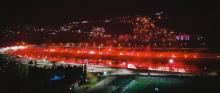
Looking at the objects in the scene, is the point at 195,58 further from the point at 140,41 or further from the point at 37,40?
the point at 37,40

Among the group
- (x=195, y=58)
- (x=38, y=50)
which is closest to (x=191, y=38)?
(x=195, y=58)

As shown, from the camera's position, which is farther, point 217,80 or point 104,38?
point 104,38

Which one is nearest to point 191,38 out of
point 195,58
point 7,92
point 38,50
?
point 195,58

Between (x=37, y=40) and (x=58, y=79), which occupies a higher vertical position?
(x=37, y=40)

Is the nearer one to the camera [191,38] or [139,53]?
[139,53]

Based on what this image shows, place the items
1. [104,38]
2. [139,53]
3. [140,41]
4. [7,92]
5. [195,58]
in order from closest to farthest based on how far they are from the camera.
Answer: [7,92], [195,58], [139,53], [140,41], [104,38]

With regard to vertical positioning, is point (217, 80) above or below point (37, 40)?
below

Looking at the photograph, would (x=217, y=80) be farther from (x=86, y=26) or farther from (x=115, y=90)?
(x=86, y=26)

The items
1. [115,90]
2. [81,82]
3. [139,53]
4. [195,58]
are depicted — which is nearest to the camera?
[115,90]

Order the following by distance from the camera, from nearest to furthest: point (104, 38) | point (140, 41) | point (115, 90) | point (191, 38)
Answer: point (115, 90), point (191, 38), point (140, 41), point (104, 38)
